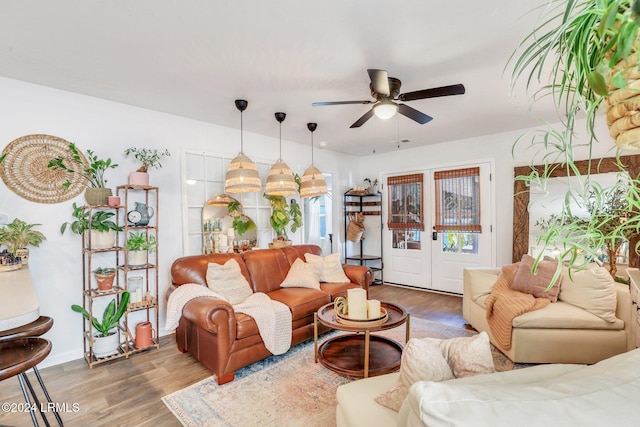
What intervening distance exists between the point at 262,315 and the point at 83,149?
2.35 meters

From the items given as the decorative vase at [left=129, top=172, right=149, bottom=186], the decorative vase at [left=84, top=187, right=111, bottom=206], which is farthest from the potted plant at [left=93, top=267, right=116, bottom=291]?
the decorative vase at [left=129, top=172, right=149, bottom=186]

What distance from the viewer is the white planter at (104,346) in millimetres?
2926

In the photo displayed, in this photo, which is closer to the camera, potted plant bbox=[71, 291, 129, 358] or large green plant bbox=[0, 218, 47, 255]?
large green plant bbox=[0, 218, 47, 255]

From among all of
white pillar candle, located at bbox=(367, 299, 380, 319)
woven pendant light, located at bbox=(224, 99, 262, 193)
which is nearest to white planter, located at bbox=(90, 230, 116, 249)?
woven pendant light, located at bbox=(224, 99, 262, 193)

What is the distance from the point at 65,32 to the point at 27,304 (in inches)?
67.4

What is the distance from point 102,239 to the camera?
2.98m

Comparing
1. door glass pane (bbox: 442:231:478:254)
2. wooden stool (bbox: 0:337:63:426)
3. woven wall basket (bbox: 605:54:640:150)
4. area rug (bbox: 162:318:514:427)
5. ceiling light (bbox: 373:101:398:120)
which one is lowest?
area rug (bbox: 162:318:514:427)

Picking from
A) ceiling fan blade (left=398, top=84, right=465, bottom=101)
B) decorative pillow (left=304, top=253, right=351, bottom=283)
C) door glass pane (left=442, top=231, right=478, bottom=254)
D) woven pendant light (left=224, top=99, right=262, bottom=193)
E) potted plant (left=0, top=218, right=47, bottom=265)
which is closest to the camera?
ceiling fan blade (left=398, top=84, right=465, bottom=101)

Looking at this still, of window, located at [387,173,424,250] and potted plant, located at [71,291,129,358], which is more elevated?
window, located at [387,173,424,250]

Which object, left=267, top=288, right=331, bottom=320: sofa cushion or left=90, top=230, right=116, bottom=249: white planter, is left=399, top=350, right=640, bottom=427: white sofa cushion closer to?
left=267, top=288, right=331, bottom=320: sofa cushion

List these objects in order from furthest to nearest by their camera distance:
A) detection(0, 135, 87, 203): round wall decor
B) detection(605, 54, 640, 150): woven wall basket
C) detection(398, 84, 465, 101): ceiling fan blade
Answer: detection(0, 135, 87, 203): round wall decor, detection(398, 84, 465, 101): ceiling fan blade, detection(605, 54, 640, 150): woven wall basket

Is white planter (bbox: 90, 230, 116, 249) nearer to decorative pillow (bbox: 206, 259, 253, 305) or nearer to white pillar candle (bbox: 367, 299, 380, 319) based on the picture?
decorative pillow (bbox: 206, 259, 253, 305)

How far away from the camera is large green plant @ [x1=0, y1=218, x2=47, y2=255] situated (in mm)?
2514

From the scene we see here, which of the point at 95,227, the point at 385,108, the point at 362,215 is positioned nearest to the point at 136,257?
the point at 95,227
